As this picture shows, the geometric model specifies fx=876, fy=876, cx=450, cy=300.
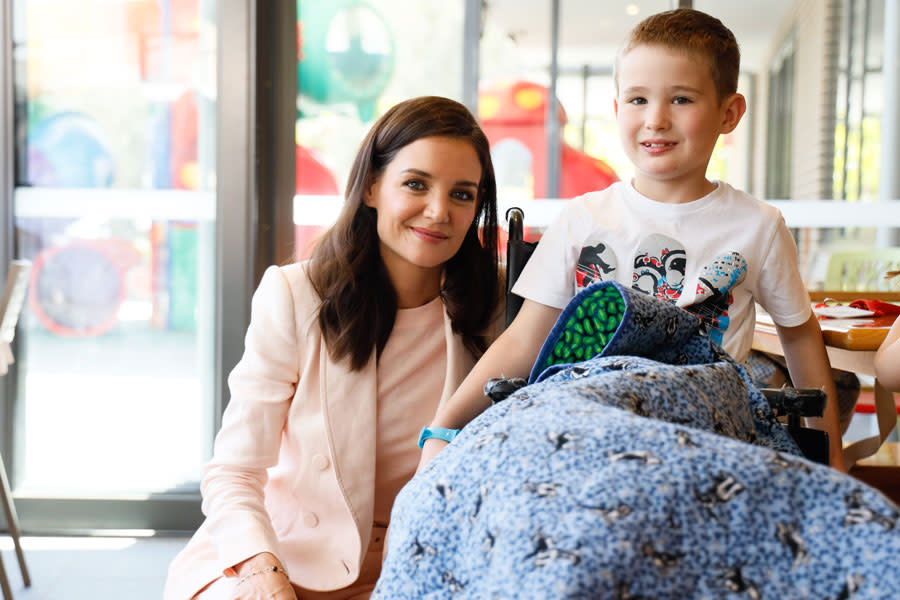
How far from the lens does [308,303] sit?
1466 mm

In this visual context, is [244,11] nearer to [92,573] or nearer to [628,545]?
[92,573]

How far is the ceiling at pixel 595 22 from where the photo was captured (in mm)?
3098

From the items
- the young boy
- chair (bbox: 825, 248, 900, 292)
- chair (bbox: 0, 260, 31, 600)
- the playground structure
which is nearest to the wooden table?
the young boy

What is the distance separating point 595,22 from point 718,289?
7.04 feet

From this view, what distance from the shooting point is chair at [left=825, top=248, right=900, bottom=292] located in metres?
2.96

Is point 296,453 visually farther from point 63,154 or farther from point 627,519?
point 63,154

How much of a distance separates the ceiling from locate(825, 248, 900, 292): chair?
2.45 ft

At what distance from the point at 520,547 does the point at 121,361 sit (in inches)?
126

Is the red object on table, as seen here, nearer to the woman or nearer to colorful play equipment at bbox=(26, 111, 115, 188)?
the woman

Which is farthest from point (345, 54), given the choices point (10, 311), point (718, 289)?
point (718, 289)

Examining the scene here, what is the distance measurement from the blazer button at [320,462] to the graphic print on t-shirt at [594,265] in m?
0.47

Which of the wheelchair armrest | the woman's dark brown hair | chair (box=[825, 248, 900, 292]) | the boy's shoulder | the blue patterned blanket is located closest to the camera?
the blue patterned blanket

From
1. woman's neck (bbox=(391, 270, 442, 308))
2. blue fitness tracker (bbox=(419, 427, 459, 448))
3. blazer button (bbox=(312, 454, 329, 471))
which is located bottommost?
blazer button (bbox=(312, 454, 329, 471))

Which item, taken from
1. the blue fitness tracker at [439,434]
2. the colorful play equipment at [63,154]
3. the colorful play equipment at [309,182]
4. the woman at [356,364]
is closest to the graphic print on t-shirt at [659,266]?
the woman at [356,364]
